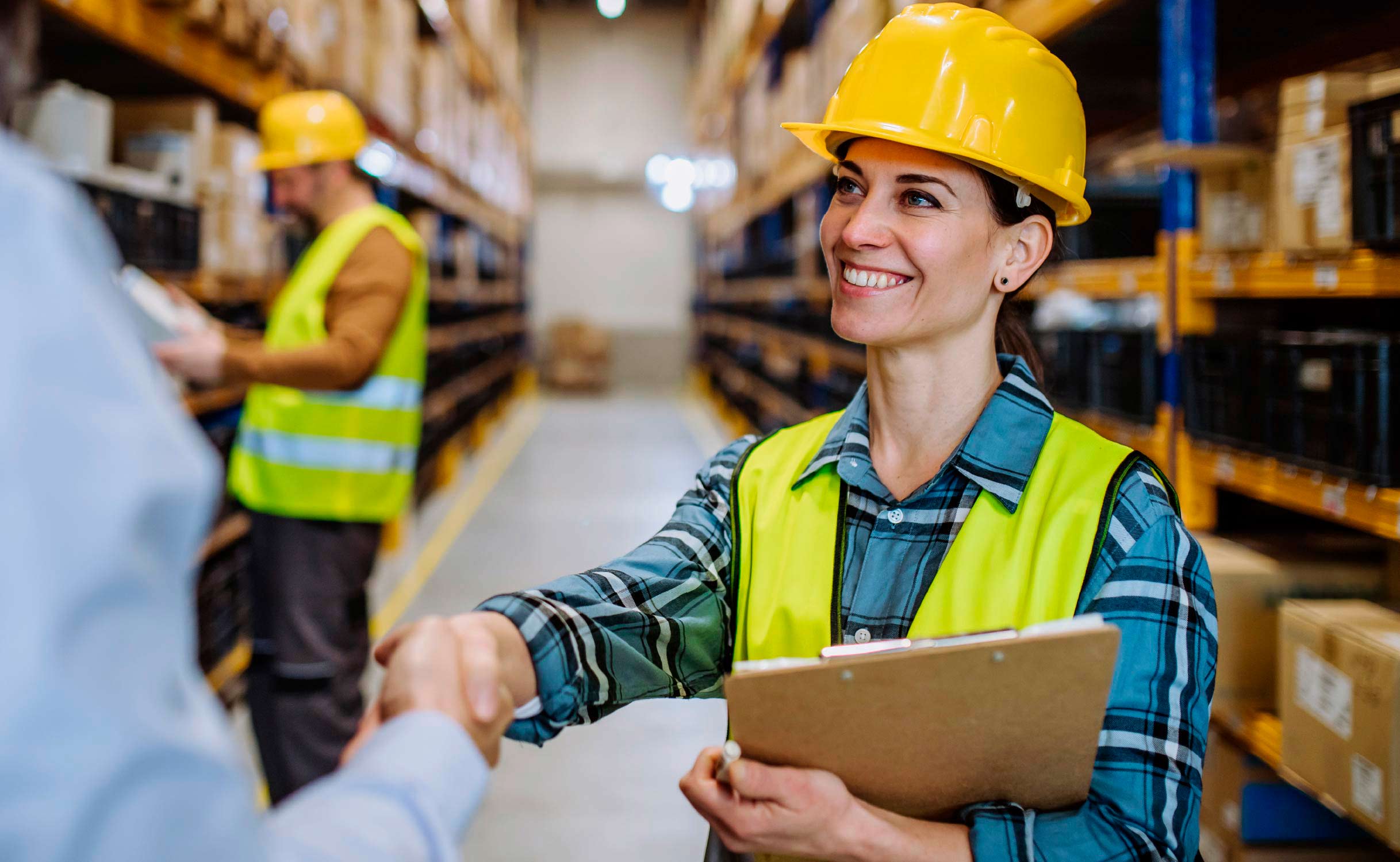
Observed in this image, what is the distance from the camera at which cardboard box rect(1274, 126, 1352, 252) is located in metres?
2.38

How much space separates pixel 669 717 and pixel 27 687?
13.2ft

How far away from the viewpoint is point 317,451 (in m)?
3.34

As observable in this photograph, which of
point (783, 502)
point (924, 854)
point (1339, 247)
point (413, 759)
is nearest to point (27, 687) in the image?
point (413, 759)

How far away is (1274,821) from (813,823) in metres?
2.21

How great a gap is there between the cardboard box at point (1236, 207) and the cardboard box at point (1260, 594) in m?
0.78

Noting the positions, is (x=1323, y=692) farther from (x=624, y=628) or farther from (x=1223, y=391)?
(x=624, y=628)

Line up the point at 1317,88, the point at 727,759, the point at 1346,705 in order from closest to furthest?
the point at 727,759, the point at 1346,705, the point at 1317,88

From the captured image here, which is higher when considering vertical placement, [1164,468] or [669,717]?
[1164,468]

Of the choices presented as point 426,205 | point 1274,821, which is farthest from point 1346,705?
point 426,205

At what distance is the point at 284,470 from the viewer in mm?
3289

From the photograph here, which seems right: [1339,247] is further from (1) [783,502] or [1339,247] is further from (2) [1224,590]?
(1) [783,502]

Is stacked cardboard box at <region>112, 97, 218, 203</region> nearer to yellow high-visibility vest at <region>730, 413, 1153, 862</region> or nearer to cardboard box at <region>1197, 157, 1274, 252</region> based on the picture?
yellow high-visibility vest at <region>730, 413, 1153, 862</region>

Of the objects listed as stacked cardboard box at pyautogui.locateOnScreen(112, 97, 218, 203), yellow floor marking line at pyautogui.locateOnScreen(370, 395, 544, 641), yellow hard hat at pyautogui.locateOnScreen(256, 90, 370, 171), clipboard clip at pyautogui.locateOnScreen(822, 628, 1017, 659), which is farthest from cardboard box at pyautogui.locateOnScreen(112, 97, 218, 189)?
clipboard clip at pyautogui.locateOnScreen(822, 628, 1017, 659)

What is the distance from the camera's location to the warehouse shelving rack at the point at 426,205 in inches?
134
